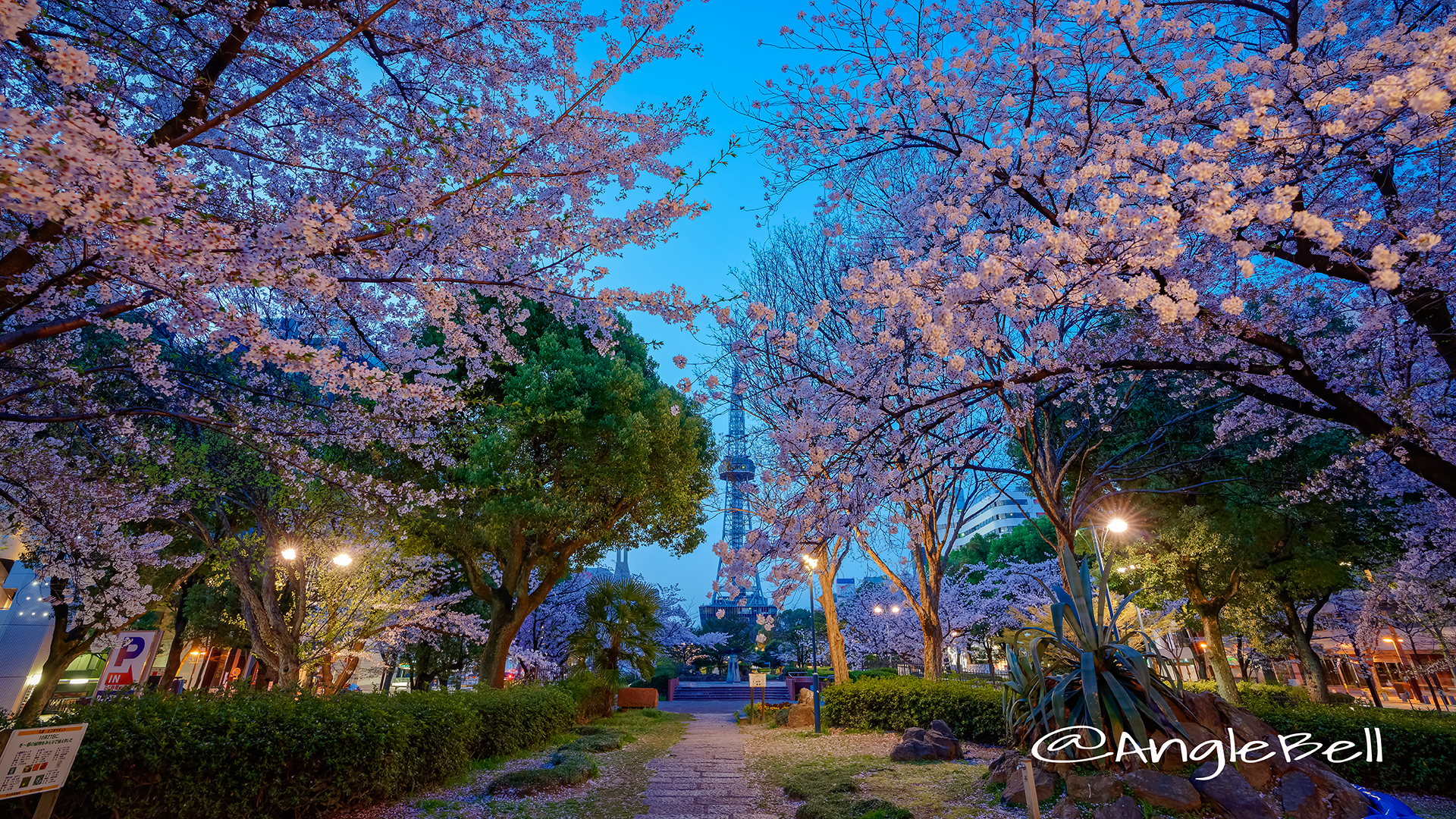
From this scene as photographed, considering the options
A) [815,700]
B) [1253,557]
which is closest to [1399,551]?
[1253,557]

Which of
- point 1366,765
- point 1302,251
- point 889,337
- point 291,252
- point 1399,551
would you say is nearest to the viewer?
point 291,252

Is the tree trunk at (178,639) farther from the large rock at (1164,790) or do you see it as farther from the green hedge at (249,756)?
the large rock at (1164,790)

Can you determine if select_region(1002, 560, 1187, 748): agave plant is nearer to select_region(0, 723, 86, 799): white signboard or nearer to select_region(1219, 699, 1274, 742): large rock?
select_region(1219, 699, 1274, 742): large rock

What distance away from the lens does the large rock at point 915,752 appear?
8.06 meters

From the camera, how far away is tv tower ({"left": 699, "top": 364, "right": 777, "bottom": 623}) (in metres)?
5.95

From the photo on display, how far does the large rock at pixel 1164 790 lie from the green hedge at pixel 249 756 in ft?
23.2

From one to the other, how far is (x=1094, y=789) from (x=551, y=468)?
10.3 meters

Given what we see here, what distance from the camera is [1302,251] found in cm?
487

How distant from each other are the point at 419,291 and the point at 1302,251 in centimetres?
728

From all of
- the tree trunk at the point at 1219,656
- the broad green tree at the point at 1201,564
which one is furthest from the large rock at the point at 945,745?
the broad green tree at the point at 1201,564

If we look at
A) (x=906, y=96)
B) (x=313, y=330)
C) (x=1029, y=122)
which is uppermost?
(x=906, y=96)

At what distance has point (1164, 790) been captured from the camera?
460 centimetres

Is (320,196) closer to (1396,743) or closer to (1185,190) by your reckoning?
(1185,190)

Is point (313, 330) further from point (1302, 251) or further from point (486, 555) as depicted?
point (486, 555)
